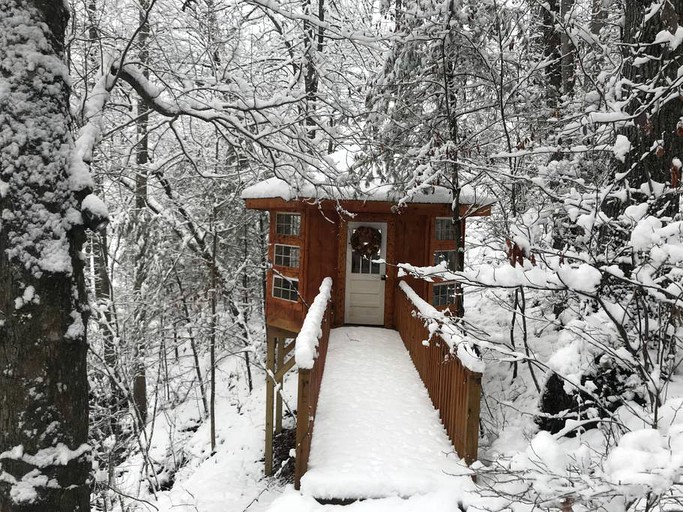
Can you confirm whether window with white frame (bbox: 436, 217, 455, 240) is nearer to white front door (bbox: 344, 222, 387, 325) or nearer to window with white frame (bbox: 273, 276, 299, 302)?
white front door (bbox: 344, 222, 387, 325)

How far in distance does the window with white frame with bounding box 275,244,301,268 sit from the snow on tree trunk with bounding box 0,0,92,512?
735 cm

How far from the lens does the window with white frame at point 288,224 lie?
33.3 feet

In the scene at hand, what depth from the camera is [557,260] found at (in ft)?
8.05

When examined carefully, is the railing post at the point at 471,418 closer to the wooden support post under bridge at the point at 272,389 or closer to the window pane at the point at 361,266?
the wooden support post under bridge at the point at 272,389

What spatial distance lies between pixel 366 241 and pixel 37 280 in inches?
301

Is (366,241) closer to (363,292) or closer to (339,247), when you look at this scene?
(339,247)

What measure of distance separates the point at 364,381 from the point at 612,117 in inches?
194

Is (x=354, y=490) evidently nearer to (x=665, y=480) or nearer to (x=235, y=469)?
(x=665, y=480)

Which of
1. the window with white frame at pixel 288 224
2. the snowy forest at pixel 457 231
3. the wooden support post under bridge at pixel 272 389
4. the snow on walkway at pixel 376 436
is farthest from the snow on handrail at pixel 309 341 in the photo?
the window with white frame at pixel 288 224

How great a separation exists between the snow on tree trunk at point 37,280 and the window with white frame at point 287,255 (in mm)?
7354

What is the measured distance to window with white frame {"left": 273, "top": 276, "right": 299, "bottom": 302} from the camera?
33.4 feet

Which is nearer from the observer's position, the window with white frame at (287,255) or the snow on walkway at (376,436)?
the snow on walkway at (376,436)

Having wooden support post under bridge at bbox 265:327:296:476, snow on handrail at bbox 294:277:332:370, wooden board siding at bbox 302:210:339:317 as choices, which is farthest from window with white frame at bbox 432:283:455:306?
snow on handrail at bbox 294:277:332:370

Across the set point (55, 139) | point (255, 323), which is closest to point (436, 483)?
point (55, 139)
